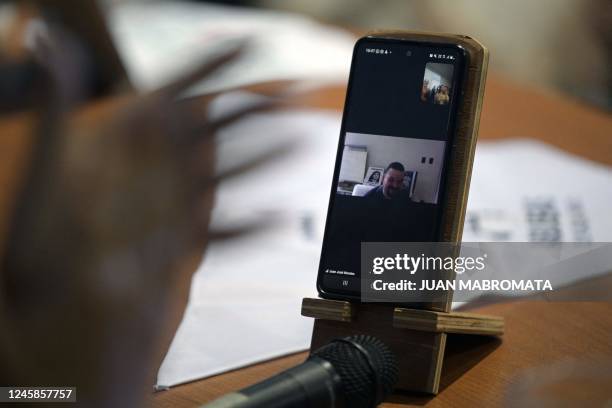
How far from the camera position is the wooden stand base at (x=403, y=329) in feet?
1.67

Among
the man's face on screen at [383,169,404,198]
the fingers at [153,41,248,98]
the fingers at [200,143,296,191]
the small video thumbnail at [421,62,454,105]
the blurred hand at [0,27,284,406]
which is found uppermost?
the small video thumbnail at [421,62,454,105]

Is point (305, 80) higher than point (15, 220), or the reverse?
point (305, 80)

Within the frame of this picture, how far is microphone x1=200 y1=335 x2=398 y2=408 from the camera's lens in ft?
1.31

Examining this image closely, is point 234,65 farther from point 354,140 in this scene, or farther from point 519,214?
point 519,214

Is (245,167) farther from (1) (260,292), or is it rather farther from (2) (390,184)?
(1) (260,292)

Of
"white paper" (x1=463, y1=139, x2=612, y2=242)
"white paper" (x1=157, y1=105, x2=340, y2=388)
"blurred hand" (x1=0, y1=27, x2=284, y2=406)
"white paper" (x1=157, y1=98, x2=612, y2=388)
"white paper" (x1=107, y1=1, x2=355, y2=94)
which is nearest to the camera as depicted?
"blurred hand" (x1=0, y1=27, x2=284, y2=406)

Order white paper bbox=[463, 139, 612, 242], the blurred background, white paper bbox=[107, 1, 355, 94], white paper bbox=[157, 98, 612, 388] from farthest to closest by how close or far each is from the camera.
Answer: the blurred background < white paper bbox=[107, 1, 355, 94] < white paper bbox=[463, 139, 612, 242] < white paper bbox=[157, 98, 612, 388]

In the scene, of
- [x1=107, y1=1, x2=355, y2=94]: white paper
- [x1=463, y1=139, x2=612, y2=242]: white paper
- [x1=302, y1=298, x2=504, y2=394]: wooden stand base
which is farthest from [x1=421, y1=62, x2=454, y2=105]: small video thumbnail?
[x1=107, y1=1, x2=355, y2=94]: white paper

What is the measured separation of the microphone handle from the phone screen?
0.11m

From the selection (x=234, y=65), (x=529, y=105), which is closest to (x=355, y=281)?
(x=234, y=65)

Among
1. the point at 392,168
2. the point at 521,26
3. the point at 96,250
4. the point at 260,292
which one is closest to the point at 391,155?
the point at 392,168

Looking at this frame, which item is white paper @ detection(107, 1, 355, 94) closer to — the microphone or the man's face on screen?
the man's face on screen

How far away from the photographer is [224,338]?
2.02 feet

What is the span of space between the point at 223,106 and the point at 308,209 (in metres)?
0.59
